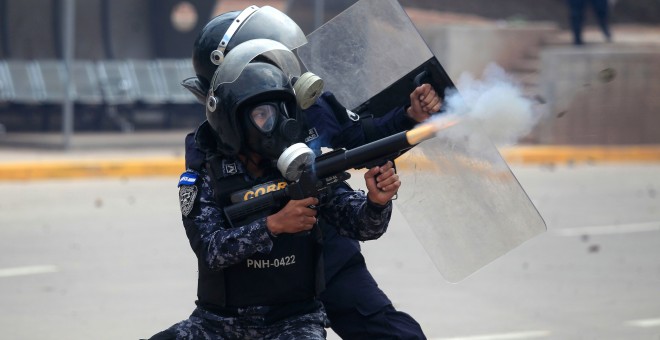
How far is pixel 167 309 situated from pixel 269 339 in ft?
12.1

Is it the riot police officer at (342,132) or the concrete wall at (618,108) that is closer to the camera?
the riot police officer at (342,132)

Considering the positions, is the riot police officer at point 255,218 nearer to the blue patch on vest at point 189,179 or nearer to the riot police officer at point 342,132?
the blue patch on vest at point 189,179

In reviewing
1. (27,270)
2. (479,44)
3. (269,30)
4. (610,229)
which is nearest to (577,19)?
(479,44)

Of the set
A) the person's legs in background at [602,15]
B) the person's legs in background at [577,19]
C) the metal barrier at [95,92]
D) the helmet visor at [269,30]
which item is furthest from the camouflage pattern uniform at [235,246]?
the person's legs in background at [602,15]

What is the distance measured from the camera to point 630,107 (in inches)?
601

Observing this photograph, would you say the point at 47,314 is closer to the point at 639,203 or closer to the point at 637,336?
the point at 637,336

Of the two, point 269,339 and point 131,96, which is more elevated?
point 131,96

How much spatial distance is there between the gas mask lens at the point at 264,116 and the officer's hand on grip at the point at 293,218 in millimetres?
224

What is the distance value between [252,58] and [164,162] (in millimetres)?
9978

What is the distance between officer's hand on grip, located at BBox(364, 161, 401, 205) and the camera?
11.3 ft

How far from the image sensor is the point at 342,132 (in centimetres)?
398

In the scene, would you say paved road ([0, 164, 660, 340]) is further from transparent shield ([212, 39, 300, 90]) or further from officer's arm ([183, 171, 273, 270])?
transparent shield ([212, 39, 300, 90])

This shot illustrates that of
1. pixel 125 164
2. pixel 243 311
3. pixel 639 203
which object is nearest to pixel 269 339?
pixel 243 311

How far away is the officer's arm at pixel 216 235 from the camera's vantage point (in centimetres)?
338
